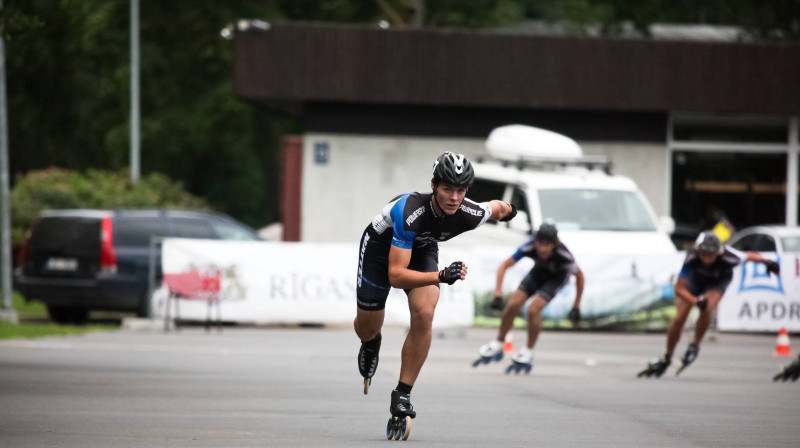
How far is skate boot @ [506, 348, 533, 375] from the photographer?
15945mm

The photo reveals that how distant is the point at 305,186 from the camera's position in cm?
→ 2975

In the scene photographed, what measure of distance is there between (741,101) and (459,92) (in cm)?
563

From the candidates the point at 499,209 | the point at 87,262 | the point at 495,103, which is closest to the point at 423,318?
the point at 499,209

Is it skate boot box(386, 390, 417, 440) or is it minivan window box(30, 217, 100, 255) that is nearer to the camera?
skate boot box(386, 390, 417, 440)

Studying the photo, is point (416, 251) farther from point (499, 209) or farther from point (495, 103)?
point (495, 103)

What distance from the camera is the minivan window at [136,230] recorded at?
76.9 ft

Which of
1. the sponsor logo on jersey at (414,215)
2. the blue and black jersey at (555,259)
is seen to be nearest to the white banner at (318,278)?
the blue and black jersey at (555,259)

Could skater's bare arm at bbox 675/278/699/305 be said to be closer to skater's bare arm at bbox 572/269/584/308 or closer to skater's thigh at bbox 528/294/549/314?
skater's bare arm at bbox 572/269/584/308

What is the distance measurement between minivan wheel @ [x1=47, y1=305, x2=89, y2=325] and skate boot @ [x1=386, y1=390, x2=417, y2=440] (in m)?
14.9

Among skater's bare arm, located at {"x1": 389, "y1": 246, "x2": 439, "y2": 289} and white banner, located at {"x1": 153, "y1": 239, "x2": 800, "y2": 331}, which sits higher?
skater's bare arm, located at {"x1": 389, "y1": 246, "x2": 439, "y2": 289}

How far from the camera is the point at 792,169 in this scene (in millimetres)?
31109

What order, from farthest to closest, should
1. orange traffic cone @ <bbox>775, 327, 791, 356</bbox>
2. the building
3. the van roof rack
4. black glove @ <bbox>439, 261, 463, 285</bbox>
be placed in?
the building → the van roof rack → orange traffic cone @ <bbox>775, 327, 791, 356</bbox> → black glove @ <bbox>439, 261, 463, 285</bbox>

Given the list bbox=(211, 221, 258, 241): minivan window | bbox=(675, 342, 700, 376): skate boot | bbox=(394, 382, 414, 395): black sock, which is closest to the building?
bbox=(211, 221, 258, 241): minivan window

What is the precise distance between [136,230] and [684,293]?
10504 mm
